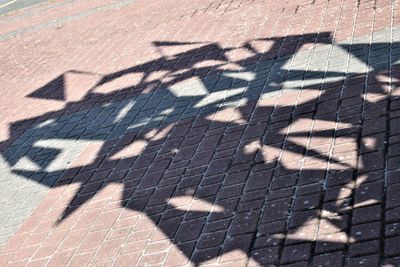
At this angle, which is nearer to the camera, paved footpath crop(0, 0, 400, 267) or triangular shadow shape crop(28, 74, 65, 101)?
paved footpath crop(0, 0, 400, 267)

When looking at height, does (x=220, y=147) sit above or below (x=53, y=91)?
above

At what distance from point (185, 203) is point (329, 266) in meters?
1.59

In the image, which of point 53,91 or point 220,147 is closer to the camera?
point 220,147

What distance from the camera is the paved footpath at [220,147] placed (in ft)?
14.1

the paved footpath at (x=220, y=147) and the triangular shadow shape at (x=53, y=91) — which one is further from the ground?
the paved footpath at (x=220, y=147)

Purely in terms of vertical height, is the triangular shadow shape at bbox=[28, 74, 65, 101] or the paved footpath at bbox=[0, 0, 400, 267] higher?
the paved footpath at bbox=[0, 0, 400, 267]

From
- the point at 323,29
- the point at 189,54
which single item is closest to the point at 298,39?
the point at 323,29

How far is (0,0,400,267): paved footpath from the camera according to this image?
4.29 metres

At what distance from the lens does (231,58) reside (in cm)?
795

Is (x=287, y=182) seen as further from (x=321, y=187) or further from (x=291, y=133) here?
(x=291, y=133)

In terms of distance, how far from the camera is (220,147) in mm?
5723

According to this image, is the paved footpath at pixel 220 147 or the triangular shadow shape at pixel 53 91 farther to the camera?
the triangular shadow shape at pixel 53 91

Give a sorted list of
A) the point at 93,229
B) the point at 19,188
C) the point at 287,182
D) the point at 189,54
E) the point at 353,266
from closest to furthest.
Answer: the point at 353,266, the point at 287,182, the point at 93,229, the point at 19,188, the point at 189,54

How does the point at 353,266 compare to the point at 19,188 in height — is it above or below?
above
